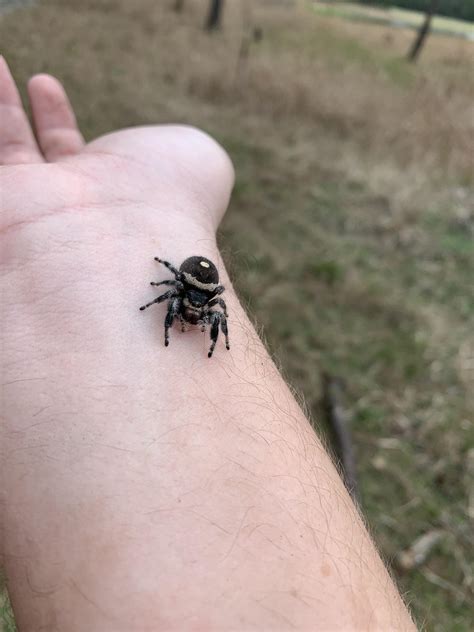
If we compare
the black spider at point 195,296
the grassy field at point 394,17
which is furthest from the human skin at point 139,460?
the grassy field at point 394,17

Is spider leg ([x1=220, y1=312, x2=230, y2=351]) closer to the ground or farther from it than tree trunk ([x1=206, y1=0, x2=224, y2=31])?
farther from it

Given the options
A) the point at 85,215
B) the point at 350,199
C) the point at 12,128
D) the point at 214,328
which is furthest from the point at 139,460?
the point at 350,199

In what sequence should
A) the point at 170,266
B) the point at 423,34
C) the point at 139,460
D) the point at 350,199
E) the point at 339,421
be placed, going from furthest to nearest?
the point at 350,199 → the point at 423,34 → the point at 339,421 → the point at 170,266 → the point at 139,460

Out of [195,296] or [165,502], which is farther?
[195,296]

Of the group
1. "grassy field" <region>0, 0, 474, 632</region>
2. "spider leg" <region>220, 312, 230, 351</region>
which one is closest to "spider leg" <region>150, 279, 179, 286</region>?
"spider leg" <region>220, 312, 230, 351</region>

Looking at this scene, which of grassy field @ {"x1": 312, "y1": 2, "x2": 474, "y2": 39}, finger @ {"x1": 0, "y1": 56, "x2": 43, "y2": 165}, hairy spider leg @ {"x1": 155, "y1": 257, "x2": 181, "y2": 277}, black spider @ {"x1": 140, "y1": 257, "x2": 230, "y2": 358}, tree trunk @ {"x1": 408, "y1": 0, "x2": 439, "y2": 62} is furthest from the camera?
grassy field @ {"x1": 312, "y1": 2, "x2": 474, "y2": 39}

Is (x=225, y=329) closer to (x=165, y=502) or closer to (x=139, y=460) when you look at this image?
(x=139, y=460)

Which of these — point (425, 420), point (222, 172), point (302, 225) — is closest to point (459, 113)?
point (302, 225)

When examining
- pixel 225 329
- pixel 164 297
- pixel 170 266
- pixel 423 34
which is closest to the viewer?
pixel 164 297

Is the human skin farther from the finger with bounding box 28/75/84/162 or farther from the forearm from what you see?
the finger with bounding box 28/75/84/162
